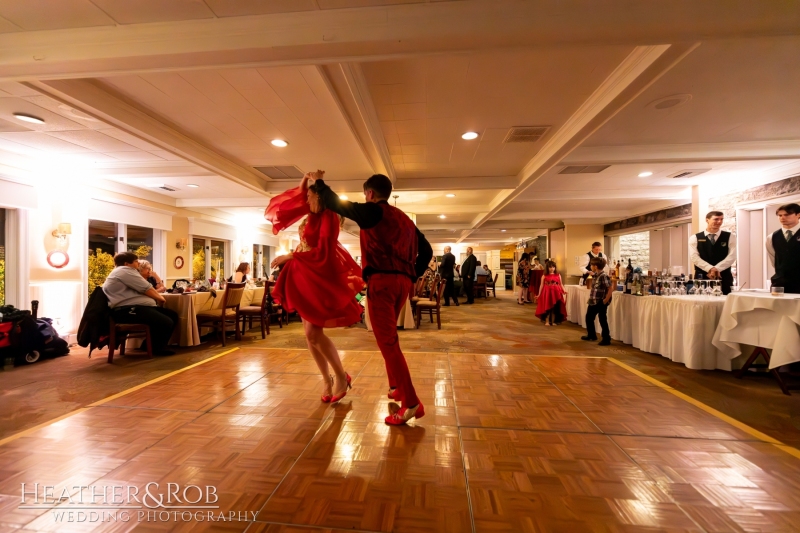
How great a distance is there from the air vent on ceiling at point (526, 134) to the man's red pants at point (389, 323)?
2.85m

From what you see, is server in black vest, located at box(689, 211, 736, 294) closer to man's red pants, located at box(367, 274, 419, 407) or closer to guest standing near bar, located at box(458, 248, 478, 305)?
man's red pants, located at box(367, 274, 419, 407)

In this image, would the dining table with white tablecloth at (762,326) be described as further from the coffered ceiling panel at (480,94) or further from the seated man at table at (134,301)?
the seated man at table at (134,301)

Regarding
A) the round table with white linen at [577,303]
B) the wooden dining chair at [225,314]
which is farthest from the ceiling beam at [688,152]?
the wooden dining chair at [225,314]

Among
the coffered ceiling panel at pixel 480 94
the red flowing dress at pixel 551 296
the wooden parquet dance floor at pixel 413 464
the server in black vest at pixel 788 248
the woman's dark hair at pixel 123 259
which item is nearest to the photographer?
the wooden parquet dance floor at pixel 413 464

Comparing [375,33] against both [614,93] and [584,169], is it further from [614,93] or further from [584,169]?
[584,169]

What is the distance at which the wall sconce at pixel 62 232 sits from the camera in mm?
5109

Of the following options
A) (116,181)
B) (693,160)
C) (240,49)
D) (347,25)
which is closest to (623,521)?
(347,25)

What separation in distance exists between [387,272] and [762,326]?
132 inches

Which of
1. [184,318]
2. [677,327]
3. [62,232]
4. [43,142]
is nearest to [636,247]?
[677,327]

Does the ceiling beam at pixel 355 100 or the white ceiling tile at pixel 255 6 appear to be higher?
the white ceiling tile at pixel 255 6

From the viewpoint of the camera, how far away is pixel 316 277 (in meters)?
2.20

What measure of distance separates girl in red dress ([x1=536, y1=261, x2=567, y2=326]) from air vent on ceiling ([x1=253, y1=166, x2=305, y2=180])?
4.95 meters

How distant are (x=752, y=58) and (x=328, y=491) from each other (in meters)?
3.92

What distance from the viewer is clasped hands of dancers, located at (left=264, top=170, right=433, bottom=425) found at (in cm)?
194
